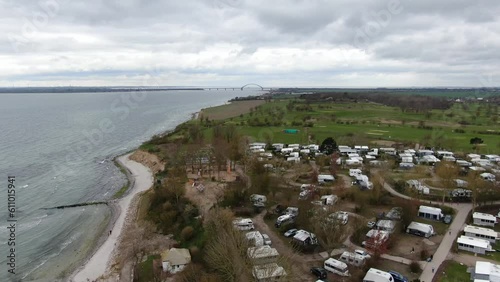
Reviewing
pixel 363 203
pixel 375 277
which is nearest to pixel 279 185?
pixel 363 203

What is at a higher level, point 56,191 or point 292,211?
point 292,211

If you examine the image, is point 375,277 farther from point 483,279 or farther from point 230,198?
point 230,198

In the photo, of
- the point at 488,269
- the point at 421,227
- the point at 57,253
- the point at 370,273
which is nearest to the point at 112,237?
the point at 57,253

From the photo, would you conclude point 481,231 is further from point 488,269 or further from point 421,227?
point 488,269

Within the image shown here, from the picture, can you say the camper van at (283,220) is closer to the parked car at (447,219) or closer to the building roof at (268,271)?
the building roof at (268,271)

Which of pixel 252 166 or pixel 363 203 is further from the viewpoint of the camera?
pixel 252 166

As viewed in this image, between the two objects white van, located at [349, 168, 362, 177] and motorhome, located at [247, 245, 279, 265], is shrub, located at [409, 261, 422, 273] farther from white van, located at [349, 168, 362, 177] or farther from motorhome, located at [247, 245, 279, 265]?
white van, located at [349, 168, 362, 177]
